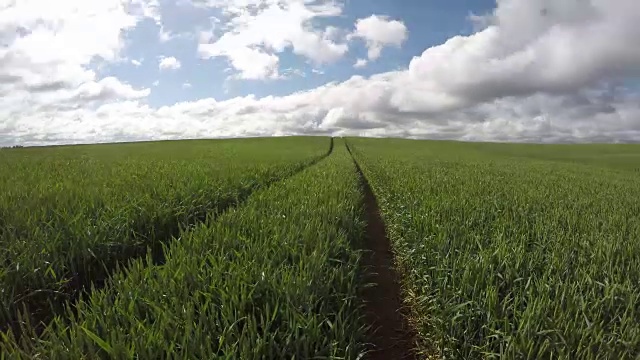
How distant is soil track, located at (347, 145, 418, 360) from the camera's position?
3828 mm

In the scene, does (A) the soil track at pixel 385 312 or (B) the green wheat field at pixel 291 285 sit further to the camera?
(A) the soil track at pixel 385 312

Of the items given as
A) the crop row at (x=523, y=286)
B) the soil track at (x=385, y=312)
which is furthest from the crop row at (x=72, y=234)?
the crop row at (x=523, y=286)

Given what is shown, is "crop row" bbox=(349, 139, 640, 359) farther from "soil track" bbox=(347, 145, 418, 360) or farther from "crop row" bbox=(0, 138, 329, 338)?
"crop row" bbox=(0, 138, 329, 338)

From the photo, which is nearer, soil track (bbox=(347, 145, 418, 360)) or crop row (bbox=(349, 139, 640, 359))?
crop row (bbox=(349, 139, 640, 359))

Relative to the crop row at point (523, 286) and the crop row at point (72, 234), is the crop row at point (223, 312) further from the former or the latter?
the crop row at point (523, 286)

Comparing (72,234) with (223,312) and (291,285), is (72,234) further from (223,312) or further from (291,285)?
(291,285)

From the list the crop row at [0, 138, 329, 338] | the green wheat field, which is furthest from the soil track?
the crop row at [0, 138, 329, 338]

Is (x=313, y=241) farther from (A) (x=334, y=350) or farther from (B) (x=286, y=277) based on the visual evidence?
(A) (x=334, y=350)

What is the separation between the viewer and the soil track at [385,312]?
383 centimetres

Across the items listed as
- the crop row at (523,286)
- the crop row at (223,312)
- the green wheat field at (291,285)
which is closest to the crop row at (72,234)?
the green wheat field at (291,285)

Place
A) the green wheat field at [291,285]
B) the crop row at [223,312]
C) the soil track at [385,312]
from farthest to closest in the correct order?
the soil track at [385,312] → the green wheat field at [291,285] → the crop row at [223,312]

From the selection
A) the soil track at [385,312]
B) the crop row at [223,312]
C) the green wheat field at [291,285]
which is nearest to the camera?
the crop row at [223,312]

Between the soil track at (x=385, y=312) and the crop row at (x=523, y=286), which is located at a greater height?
the crop row at (x=523, y=286)

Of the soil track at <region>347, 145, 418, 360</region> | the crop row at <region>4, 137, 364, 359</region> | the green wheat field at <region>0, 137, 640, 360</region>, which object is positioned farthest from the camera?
the soil track at <region>347, 145, 418, 360</region>
